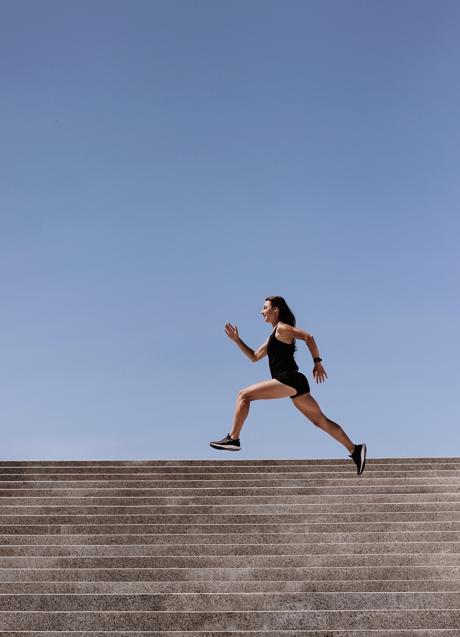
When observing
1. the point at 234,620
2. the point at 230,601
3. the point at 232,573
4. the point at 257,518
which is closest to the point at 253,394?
the point at 257,518

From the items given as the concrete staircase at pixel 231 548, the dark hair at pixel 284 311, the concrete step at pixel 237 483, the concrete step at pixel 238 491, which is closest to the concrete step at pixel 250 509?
the concrete staircase at pixel 231 548

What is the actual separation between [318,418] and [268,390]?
611 mm

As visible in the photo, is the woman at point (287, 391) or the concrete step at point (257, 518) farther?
the woman at point (287, 391)

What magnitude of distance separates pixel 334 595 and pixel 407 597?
0.50 m

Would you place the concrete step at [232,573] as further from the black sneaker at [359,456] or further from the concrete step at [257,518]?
the black sneaker at [359,456]

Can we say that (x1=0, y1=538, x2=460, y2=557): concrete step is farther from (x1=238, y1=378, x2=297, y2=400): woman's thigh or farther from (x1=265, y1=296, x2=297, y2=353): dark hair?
(x1=265, y1=296, x2=297, y2=353): dark hair

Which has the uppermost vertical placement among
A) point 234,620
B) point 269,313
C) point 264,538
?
point 269,313

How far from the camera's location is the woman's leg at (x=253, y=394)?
895 centimetres

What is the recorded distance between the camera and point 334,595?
5945 mm

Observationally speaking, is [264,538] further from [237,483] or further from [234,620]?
[234,620]

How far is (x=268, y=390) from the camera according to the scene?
897 centimetres

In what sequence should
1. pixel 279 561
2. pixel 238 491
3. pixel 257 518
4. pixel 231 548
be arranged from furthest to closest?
pixel 238 491 < pixel 257 518 < pixel 231 548 < pixel 279 561

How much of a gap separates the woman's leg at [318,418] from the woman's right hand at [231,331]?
95cm

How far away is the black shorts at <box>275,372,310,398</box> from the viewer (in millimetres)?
8945
